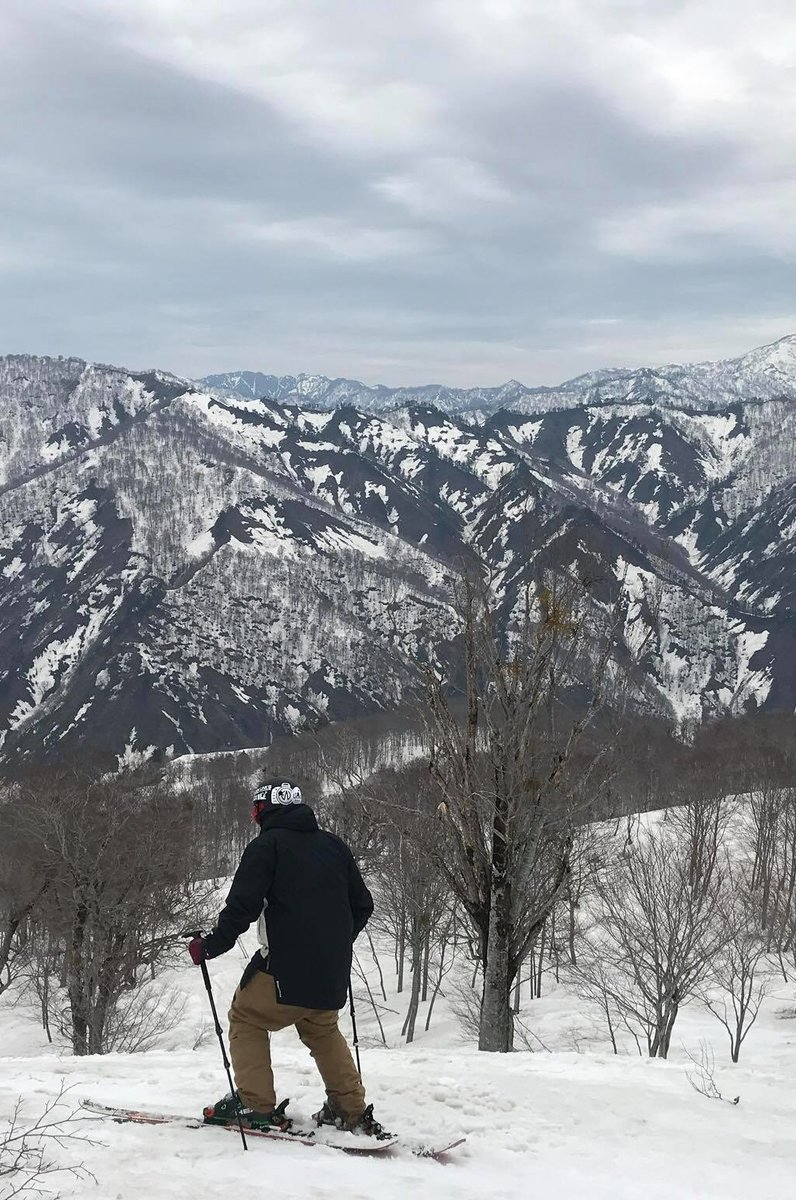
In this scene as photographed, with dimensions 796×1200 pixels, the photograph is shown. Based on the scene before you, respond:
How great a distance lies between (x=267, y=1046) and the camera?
21.4 ft

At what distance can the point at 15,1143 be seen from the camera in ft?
19.3

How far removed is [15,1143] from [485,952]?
7514 mm

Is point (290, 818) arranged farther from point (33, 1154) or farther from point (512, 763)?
point (512, 763)

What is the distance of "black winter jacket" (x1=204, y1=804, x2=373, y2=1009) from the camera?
20.5 feet

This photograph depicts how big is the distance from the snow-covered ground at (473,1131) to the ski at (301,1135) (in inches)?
4.6

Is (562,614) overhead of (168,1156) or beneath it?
overhead

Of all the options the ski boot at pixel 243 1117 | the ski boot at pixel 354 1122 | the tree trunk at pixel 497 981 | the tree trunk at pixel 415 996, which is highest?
the ski boot at pixel 243 1117

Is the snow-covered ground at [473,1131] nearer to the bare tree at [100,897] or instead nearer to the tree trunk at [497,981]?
the tree trunk at [497,981]

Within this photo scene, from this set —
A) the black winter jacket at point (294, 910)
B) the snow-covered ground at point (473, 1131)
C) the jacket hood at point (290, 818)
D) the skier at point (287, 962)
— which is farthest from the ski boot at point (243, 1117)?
the jacket hood at point (290, 818)

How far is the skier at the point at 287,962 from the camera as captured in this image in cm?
635

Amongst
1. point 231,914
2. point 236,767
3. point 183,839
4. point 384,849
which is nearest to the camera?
point 231,914

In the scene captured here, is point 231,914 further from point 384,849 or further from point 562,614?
point 384,849

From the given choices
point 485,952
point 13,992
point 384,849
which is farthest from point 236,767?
point 485,952

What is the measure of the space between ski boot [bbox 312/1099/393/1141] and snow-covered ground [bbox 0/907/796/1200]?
23 centimetres
